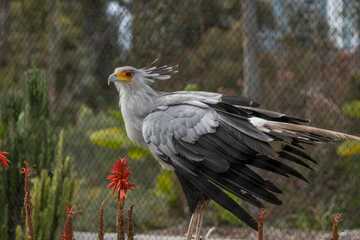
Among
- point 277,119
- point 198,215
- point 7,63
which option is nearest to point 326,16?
point 277,119

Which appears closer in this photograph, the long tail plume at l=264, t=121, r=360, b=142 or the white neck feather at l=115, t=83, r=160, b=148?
the long tail plume at l=264, t=121, r=360, b=142

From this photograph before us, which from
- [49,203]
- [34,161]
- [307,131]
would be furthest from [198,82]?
[307,131]

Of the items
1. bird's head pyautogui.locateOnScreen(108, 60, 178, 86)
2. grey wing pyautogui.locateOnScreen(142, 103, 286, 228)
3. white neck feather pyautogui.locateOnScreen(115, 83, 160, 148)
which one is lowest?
grey wing pyautogui.locateOnScreen(142, 103, 286, 228)

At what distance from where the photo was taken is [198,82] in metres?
5.41

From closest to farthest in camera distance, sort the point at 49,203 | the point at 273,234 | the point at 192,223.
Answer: the point at 192,223, the point at 49,203, the point at 273,234

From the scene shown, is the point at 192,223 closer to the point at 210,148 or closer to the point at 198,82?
the point at 210,148

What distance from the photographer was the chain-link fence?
461 centimetres

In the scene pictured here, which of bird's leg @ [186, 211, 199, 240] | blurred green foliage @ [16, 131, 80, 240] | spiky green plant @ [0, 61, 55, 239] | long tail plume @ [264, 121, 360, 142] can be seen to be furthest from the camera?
spiky green plant @ [0, 61, 55, 239]

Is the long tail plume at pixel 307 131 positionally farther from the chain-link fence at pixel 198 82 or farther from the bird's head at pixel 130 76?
the chain-link fence at pixel 198 82

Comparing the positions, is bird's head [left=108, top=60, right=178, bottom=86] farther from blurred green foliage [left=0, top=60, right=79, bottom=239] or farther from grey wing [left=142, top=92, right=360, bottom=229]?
blurred green foliage [left=0, top=60, right=79, bottom=239]

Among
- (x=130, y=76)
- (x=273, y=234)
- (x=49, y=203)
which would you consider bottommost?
(x=273, y=234)

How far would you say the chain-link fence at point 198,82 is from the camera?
15.1 feet

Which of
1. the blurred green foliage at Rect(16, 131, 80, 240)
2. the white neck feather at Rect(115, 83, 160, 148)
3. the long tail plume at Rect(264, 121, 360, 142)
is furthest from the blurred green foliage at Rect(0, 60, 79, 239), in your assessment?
the long tail plume at Rect(264, 121, 360, 142)

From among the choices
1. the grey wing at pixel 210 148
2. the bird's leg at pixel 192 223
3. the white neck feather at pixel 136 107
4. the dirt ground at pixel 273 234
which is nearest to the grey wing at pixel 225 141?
the grey wing at pixel 210 148
